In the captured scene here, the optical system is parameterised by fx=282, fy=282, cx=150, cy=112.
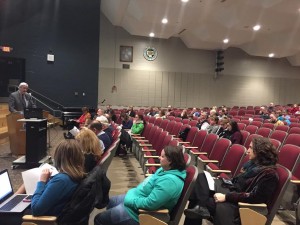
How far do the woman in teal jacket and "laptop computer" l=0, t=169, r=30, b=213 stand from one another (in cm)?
61

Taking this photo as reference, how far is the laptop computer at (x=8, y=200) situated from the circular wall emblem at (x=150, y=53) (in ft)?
44.3

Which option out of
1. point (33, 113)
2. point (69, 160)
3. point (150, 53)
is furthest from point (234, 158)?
point (150, 53)

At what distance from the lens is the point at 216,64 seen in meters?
16.5

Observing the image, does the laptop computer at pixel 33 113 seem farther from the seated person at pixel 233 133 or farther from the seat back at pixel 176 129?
the seated person at pixel 233 133

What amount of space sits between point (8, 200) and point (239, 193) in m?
1.86

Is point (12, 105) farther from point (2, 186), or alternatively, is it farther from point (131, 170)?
point (2, 186)

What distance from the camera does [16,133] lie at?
5711 millimetres

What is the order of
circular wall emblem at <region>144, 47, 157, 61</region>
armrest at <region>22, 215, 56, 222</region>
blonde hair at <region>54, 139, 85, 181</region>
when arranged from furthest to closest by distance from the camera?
circular wall emblem at <region>144, 47, 157, 61</region>
blonde hair at <region>54, 139, 85, 181</region>
armrest at <region>22, 215, 56, 222</region>

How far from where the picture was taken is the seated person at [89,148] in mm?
2762

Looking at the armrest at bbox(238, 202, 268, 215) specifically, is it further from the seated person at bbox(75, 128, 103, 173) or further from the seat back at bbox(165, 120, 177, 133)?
the seat back at bbox(165, 120, 177, 133)

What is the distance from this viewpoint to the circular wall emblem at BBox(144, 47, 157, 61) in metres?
15.3

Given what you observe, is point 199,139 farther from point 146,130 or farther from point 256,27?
point 256,27

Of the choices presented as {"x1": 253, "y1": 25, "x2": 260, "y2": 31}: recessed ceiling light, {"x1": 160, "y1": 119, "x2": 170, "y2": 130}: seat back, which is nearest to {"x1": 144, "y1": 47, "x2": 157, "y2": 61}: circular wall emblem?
{"x1": 253, "y1": 25, "x2": 260, "y2": 31}: recessed ceiling light

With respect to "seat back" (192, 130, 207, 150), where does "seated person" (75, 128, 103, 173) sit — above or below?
above
